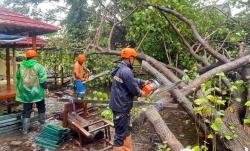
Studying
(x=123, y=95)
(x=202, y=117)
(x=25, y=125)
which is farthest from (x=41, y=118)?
(x=202, y=117)

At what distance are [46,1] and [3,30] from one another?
42.6ft

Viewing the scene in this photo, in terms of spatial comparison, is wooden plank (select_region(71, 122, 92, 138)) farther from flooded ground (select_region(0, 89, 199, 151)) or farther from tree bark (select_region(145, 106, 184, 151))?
tree bark (select_region(145, 106, 184, 151))

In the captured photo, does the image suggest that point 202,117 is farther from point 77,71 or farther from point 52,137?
point 77,71

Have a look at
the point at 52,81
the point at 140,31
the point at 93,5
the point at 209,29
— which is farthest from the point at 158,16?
the point at 93,5

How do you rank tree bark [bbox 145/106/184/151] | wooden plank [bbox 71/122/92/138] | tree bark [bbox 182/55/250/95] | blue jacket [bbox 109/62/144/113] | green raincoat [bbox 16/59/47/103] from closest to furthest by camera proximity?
tree bark [bbox 145/106/184/151], blue jacket [bbox 109/62/144/113], wooden plank [bbox 71/122/92/138], tree bark [bbox 182/55/250/95], green raincoat [bbox 16/59/47/103]

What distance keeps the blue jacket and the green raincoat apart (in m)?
2.70

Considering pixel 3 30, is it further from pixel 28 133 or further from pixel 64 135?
pixel 64 135

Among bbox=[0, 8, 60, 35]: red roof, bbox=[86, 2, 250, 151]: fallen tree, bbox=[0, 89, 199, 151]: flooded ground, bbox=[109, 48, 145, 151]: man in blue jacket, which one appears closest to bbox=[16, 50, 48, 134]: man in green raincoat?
bbox=[0, 89, 199, 151]: flooded ground

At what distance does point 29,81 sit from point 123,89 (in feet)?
9.75

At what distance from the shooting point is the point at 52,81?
1599 cm

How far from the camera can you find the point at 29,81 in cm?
727

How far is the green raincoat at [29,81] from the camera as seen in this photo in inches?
286

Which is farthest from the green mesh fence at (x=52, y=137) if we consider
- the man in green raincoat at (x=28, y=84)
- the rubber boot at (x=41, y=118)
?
the rubber boot at (x=41, y=118)

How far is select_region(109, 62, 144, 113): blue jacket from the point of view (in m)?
5.12
